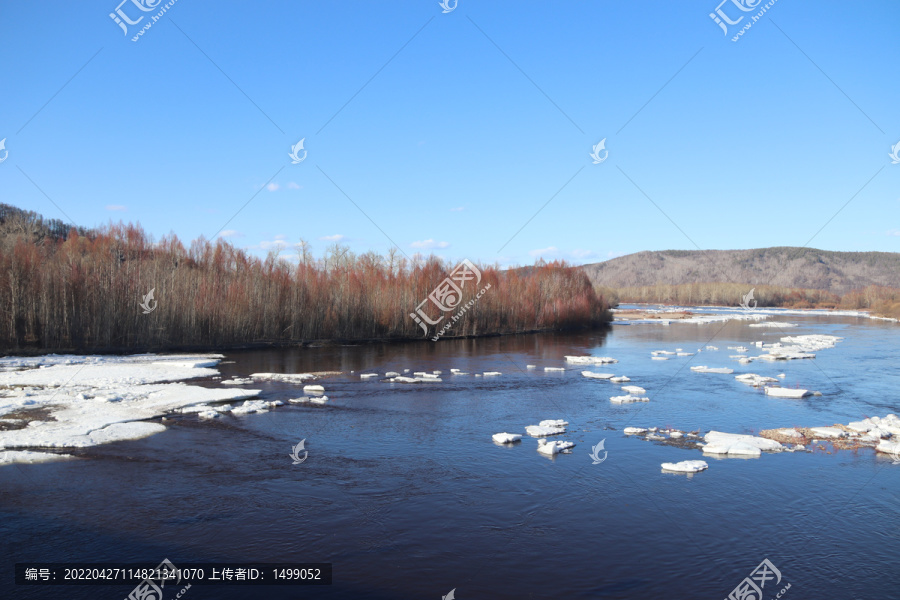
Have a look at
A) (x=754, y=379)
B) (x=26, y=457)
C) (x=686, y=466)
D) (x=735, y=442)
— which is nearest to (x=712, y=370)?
(x=754, y=379)

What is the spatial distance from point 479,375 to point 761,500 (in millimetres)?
15263

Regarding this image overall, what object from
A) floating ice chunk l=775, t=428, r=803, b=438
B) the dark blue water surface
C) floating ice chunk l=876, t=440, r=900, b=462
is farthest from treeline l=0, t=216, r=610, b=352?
floating ice chunk l=876, t=440, r=900, b=462

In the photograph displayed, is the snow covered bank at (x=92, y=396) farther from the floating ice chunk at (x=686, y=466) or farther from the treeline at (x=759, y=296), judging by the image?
the treeline at (x=759, y=296)

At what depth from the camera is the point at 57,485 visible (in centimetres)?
1021

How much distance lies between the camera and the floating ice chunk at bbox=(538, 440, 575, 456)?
42.0 ft

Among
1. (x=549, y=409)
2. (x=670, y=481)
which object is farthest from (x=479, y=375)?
(x=670, y=481)

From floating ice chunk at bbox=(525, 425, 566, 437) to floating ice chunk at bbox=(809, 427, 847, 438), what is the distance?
621cm

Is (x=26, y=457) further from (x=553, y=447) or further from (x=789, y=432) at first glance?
(x=789, y=432)

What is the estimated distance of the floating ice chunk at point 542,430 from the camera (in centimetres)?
1434

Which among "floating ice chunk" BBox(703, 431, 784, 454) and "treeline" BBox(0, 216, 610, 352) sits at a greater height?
"treeline" BBox(0, 216, 610, 352)

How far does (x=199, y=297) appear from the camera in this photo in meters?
33.3

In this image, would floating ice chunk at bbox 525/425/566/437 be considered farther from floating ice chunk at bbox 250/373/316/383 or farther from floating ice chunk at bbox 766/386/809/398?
floating ice chunk at bbox 250/373/316/383

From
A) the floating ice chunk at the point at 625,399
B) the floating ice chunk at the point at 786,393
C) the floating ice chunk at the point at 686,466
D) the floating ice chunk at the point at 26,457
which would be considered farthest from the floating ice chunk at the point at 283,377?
the floating ice chunk at the point at 786,393

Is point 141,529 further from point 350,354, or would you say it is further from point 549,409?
point 350,354
